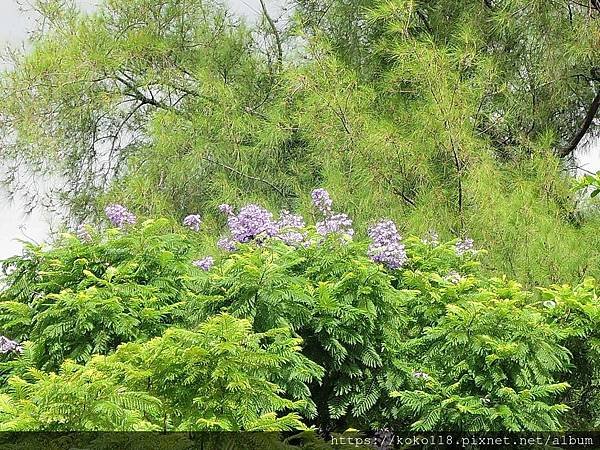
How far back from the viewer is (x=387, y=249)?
243cm

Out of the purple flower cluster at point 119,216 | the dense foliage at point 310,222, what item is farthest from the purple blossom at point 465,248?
the purple flower cluster at point 119,216

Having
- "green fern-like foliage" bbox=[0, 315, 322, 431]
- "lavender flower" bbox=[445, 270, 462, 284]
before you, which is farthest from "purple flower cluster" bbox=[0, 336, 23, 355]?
"lavender flower" bbox=[445, 270, 462, 284]

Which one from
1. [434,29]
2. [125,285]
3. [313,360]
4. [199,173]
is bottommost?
[313,360]

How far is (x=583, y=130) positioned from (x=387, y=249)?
2498 mm

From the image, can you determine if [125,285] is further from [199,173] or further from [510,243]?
[199,173]

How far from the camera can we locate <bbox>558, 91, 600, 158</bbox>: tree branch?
441cm

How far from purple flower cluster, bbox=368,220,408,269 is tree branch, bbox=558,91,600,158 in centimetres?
216

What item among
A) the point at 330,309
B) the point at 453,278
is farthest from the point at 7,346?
the point at 453,278

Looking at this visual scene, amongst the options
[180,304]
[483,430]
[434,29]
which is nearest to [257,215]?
[180,304]

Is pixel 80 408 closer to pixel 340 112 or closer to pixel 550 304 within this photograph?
pixel 550 304

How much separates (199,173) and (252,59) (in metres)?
0.84

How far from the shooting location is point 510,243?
3.35 metres

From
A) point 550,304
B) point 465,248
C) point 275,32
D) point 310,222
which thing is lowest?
point 550,304

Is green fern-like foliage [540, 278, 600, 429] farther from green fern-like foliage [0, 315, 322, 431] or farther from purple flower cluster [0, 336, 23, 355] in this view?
purple flower cluster [0, 336, 23, 355]
